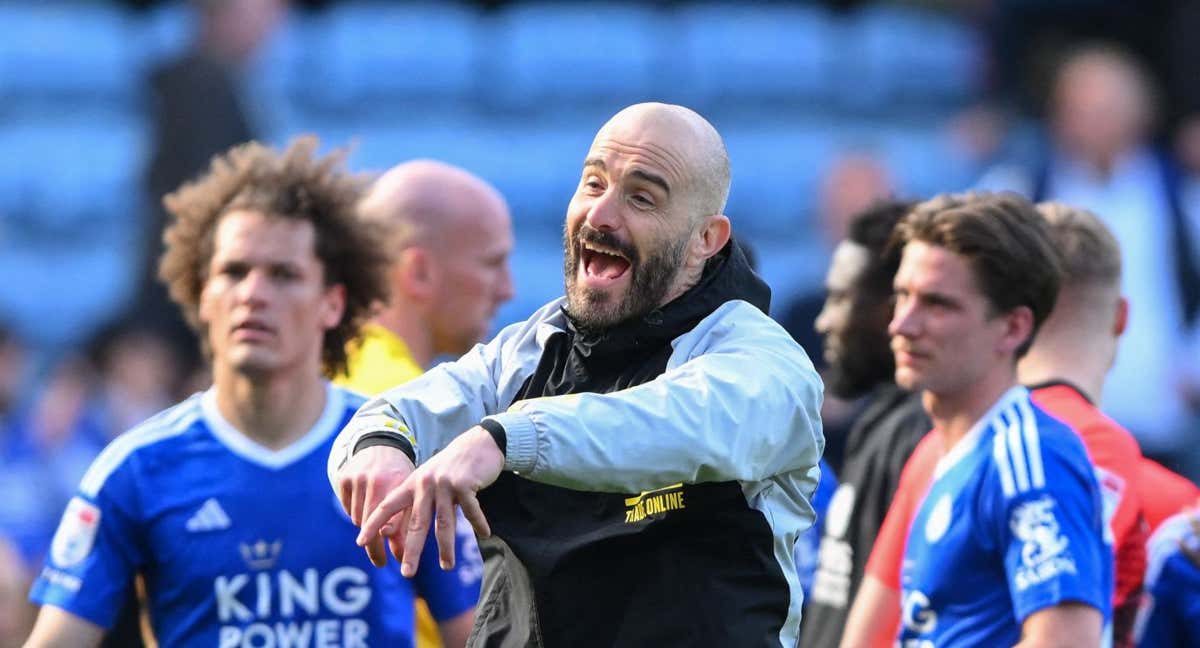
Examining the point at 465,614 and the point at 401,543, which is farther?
the point at 465,614

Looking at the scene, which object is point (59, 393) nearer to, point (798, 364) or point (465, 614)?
point (465, 614)

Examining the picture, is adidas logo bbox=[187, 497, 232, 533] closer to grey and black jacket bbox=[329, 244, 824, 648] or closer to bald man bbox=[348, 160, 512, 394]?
bald man bbox=[348, 160, 512, 394]

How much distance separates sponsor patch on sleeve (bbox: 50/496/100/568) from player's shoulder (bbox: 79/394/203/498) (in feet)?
0.15

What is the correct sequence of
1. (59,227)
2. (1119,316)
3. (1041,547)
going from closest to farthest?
(1041,547), (1119,316), (59,227)

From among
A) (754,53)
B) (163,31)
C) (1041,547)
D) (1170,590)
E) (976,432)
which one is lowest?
(1170,590)

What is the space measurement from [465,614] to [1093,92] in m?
7.87

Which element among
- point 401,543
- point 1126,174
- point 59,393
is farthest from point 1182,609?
point 59,393

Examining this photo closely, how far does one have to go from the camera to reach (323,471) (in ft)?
18.3

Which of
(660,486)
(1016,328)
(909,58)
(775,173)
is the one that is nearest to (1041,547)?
(1016,328)

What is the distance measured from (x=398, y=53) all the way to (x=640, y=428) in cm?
922

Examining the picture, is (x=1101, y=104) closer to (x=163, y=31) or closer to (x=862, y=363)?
(x=163, y=31)

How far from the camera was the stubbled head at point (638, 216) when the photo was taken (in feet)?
12.9

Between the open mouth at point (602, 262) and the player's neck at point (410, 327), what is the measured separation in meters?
2.72

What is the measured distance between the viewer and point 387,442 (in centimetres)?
363
